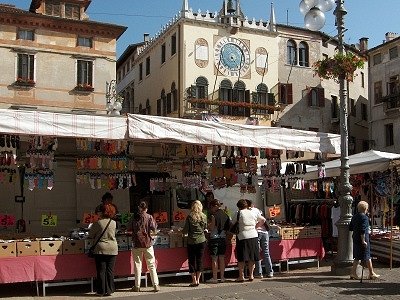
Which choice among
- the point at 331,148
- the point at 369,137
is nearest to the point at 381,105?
the point at 369,137

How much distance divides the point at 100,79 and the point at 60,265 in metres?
21.4

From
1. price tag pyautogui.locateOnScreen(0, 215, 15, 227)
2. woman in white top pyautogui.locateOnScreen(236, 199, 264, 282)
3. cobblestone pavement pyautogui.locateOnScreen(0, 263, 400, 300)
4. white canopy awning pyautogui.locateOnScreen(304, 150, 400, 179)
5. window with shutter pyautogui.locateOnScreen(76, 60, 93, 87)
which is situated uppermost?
window with shutter pyautogui.locateOnScreen(76, 60, 93, 87)

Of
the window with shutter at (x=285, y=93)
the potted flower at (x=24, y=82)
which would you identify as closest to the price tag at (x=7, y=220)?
the potted flower at (x=24, y=82)

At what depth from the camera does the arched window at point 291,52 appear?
34.4 meters

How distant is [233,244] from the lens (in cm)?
1099

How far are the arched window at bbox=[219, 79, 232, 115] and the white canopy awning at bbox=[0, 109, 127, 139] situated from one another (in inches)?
852

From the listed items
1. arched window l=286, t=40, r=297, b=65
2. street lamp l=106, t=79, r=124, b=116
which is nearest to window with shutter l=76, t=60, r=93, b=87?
street lamp l=106, t=79, r=124, b=116

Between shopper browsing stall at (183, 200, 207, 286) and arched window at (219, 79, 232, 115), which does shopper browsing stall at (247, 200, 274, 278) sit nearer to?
shopper browsing stall at (183, 200, 207, 286)

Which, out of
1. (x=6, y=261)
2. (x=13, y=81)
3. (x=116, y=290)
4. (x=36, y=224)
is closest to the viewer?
(x=6, y=261)

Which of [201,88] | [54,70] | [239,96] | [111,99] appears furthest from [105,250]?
[239,96]

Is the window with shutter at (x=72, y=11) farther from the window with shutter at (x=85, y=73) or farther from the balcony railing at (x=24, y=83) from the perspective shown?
the balcony railing at (x=24, y=83)

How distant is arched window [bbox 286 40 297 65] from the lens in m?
34.4

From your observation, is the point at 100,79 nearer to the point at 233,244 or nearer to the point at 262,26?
the point at 262,26

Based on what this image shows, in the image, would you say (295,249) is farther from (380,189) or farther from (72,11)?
(72,11)
